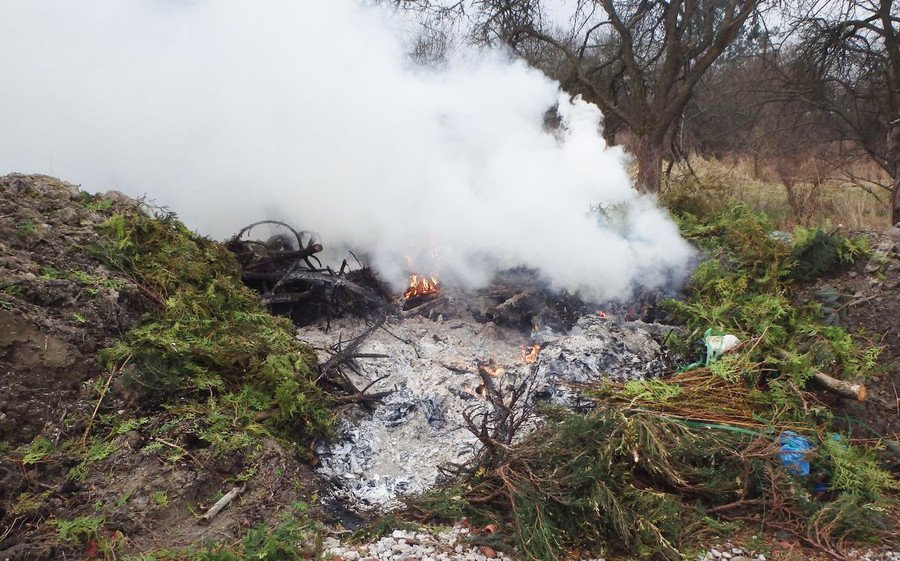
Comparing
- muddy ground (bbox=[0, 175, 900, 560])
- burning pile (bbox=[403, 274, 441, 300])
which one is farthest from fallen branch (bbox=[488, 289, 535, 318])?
muddy ground (bbox=[0, 175, 900, 560])

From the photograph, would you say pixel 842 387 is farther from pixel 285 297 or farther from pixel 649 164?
pixel 649 164

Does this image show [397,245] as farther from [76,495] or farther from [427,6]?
[427,6]

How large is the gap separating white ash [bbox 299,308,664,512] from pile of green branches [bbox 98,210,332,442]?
1.50ft

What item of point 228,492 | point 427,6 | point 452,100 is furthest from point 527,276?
point 427,6

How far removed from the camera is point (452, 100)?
714 centimetres

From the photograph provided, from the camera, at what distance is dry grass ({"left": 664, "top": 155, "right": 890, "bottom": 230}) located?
9.04 meters

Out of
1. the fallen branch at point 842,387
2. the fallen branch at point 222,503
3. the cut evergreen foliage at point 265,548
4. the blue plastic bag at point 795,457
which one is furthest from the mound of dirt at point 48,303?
the fallen branch at point 842,387

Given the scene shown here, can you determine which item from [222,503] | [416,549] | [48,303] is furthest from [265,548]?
[48,303]

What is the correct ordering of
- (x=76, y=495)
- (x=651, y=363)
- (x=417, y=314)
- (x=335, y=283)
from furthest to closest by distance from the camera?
(x=417, y=314) < (x=335, y=283) < (x=651, y=363) < (x=76, y=495)

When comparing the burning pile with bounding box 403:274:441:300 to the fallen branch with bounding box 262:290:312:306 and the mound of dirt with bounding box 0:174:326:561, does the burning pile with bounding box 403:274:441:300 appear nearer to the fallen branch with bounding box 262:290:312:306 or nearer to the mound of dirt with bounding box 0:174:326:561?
the fallen branch with bounding box 262:290:312:306

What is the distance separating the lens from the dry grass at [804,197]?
9.04 metres

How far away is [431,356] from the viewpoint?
586 cm

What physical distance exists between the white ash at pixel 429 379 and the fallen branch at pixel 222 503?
27.3 inches

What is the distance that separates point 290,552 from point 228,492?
70cm
